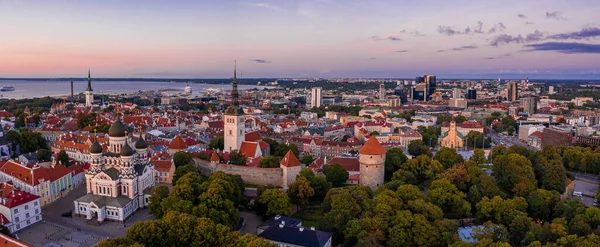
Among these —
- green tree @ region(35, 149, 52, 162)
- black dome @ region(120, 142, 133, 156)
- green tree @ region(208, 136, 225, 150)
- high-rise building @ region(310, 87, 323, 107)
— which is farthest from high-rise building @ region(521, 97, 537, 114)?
green tree @ region(35, 149, 52, 162)

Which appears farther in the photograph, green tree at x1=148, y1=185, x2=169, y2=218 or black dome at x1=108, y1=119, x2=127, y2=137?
black dome at x1=108, y1=119, x2=127, y2=137

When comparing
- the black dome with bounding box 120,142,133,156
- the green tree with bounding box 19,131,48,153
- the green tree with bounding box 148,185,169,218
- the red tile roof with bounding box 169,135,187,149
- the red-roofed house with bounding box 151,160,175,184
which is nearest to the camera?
the green tree with bounding box 148,185,169,218

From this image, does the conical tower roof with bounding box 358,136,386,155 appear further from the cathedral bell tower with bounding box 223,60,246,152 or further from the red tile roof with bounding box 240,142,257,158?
the cathedral bell tower with bounding box 223,60,246,152

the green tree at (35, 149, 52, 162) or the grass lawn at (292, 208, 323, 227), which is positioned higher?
the green tree at (35, 149, 52, 162)

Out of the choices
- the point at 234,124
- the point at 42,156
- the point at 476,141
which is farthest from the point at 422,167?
the point at 42,156

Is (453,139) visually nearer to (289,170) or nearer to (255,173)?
(289,170)

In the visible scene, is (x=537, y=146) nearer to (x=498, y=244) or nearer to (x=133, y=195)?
(x=498, y=244)

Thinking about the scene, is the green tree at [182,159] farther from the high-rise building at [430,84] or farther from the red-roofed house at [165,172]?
the high-rise building at [430,84]

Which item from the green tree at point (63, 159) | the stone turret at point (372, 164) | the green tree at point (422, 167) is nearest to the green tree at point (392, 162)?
the green tree at point (422, 167)
